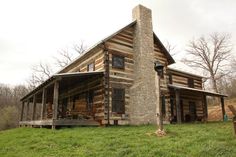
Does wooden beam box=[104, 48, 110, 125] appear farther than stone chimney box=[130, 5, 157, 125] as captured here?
No

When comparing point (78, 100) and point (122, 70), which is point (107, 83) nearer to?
point (122, 70)

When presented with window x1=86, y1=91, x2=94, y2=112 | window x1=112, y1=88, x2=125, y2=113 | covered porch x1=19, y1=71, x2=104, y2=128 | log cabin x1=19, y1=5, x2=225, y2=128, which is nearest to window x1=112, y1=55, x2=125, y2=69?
log cabin x1=19, y1=5, x2=225, y2=128

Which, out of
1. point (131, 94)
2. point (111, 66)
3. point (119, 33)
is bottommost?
point (131, 94)

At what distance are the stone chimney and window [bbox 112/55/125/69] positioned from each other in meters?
1.10

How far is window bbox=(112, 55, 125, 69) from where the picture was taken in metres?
16.3

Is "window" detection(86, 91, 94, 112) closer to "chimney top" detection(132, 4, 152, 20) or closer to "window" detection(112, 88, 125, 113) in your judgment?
"window" detection(112, 88, 125, 113)

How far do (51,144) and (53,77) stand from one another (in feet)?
18.3

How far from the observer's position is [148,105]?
16141mm

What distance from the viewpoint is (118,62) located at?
651 inches

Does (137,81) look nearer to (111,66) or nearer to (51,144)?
(111,66)

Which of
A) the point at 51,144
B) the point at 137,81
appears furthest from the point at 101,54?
the point at 51,144

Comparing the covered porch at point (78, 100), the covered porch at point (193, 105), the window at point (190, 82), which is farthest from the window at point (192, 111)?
the covered porch at point (78, 100)

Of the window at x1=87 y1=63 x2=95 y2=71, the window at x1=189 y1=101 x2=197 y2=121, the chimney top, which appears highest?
the chimney top

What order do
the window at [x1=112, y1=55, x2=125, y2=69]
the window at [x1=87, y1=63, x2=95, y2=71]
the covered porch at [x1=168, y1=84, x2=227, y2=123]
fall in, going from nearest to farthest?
the window at [x1=112, y1=55, x2=125, y2=69] < the window at [x1=87, y1=63, x2=95, y2=71] < the covered porch at [x1=168, y1=84, x2=227, y2=123]
